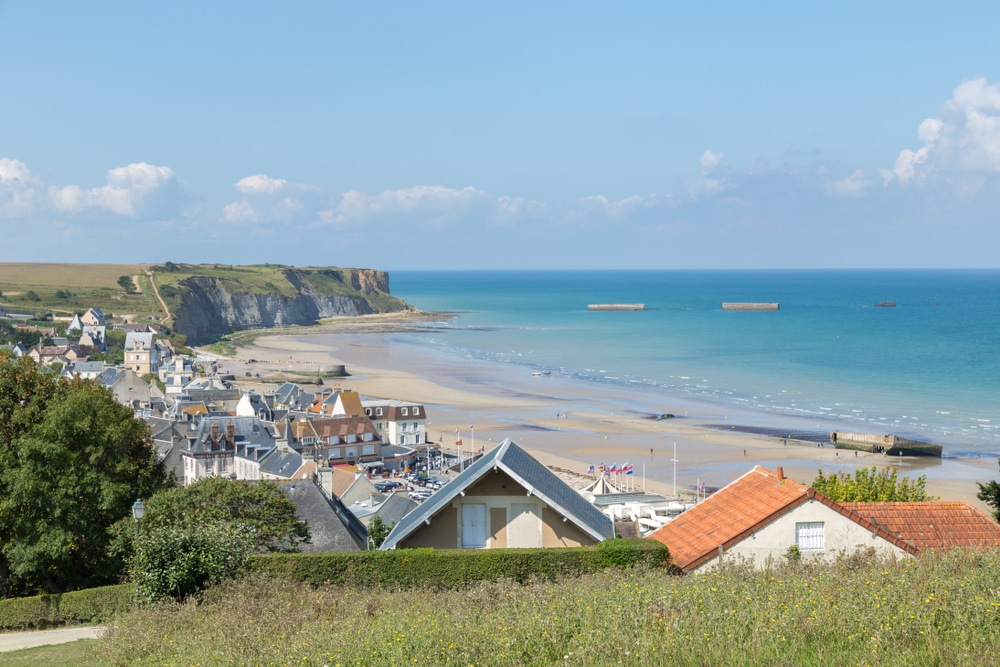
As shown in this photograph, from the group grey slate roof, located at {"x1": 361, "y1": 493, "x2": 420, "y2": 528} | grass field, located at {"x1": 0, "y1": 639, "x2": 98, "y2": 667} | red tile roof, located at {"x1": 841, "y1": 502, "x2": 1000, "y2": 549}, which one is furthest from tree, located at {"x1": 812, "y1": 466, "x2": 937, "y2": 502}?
grass field, located at {"x1": 0, "y1": 639, "x2": 98, "y2": 667}

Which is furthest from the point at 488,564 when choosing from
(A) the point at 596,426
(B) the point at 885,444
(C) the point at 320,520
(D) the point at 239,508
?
(A) the point at 596,426

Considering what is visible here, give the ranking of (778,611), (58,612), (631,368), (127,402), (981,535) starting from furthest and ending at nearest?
(631,368)
(127,402)
(58,612)
(981,535)
(778,611)

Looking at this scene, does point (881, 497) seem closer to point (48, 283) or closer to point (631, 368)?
point (631, 368)

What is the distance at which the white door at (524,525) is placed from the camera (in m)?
14.4

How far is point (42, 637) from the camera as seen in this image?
1695 centimetres

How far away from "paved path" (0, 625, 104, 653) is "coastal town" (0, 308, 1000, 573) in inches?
223

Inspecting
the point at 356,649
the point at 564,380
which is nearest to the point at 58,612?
the point at 356,649

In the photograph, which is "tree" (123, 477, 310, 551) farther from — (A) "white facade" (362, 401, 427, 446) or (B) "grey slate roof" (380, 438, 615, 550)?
(A) "white facade" (362, 401, 427, 446)

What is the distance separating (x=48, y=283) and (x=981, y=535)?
19185 cm

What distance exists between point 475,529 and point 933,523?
25.1 feet

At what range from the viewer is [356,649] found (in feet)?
29.0

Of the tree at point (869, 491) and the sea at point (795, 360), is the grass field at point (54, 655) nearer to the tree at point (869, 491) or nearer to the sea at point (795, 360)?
the tree at point (869, 491)

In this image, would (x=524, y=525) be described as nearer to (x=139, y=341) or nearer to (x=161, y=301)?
(x=139, y=341)

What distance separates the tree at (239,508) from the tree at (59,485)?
221cm
